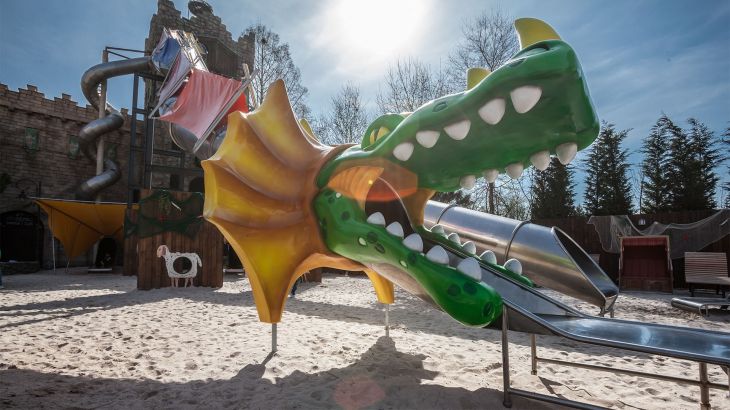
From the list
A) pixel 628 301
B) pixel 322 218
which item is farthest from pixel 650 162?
pixel 322 218

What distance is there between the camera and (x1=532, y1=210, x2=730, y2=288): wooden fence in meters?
12.1

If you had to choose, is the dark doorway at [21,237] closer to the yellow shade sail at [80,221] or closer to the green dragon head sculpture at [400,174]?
the yellow shade sail at [80,221]

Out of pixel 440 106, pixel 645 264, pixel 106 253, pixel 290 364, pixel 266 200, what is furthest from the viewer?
pixel 106 253

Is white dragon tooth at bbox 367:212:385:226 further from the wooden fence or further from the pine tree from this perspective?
the pine tree

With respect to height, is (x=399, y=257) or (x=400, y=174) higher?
(x=400, y=174)

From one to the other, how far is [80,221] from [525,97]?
19.8 metres

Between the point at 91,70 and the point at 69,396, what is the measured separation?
20.1 metres

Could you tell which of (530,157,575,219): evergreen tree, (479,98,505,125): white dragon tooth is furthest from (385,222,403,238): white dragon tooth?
(530,157,575,219): evergreen tree

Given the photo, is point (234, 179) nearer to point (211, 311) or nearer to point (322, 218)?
point (322, 218)

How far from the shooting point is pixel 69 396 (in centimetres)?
277

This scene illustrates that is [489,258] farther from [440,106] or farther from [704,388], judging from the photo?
[704,388]

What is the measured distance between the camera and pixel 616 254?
1341cm

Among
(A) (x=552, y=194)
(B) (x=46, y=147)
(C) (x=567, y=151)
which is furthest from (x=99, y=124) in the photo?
(A) (x=552, y=194)

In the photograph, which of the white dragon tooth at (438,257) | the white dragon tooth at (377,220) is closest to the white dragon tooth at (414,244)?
the white dragon tooth at (438,257)
